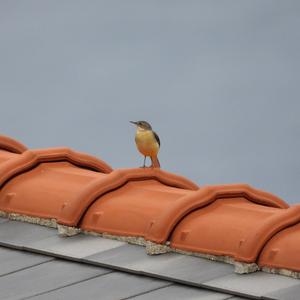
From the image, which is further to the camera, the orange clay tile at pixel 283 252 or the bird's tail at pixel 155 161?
the bird's tail at pixel 155 161

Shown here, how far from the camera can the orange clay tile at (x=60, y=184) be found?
1347cm

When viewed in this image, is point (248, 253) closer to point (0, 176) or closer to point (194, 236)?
point (194, 236)

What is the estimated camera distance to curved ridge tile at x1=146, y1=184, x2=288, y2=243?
490 inches

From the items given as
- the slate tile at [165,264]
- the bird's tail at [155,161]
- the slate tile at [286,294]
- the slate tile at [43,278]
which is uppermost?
the bird's tail at [155,161]

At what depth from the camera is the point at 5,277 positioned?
40.7 ft

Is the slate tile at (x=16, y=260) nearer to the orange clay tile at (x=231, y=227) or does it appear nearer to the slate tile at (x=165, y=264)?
the slate tile at (x=165, y=264)

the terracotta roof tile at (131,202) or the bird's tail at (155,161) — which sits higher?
the bird's tail at (155,161)

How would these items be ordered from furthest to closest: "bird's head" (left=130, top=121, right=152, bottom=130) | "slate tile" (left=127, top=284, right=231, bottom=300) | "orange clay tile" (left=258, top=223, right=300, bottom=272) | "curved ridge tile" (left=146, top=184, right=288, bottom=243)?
"bird's head" (left=130, top=121, right=152, bottom=130) → "curved ridge tile" (left=146, top=184, right=288, bottom=243) → "orange clay tile" (left=258, top=223, right=300, bottom=272) → "slate tile" (left=127, top=284, right=231, bottom=300)

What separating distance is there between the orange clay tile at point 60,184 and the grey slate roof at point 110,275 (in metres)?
0.34

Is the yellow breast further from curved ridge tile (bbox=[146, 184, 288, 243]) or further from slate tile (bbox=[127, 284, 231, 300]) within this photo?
slate tile (bbox=[127, 284, 231, 300])

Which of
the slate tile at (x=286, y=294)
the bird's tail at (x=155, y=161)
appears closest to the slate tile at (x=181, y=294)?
the slate tile at (x=286, y=294)

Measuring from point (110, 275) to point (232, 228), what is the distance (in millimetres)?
1042

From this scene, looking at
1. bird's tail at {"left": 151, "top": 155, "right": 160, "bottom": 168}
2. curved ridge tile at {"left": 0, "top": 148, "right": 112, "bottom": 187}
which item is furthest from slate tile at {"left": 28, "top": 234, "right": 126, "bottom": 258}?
bird's tail at {"left": 151, "top": 155, "right": 160, "bottom": 168}

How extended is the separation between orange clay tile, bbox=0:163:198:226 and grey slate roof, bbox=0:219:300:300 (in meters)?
0.34
